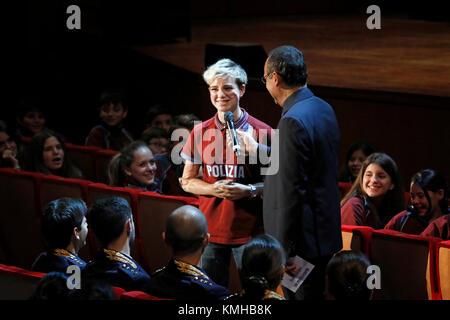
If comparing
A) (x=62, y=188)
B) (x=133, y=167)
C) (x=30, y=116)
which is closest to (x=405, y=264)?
(x=133, y=167)

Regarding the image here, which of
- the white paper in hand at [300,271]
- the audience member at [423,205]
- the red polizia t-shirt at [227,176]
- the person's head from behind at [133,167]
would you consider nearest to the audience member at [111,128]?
the person's head from behind at [133,167]

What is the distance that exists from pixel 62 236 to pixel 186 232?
1.54ft

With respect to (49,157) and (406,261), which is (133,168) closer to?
(49,157)

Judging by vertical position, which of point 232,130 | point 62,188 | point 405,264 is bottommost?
point 405,264

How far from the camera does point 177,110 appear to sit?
534 centimetres

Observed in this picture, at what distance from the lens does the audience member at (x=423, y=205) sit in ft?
9.33

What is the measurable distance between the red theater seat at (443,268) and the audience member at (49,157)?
2.02m

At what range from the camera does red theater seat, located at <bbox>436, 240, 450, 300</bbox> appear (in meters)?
2.29

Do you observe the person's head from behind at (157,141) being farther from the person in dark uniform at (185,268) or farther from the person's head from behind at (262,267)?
the person's head from behind at (262,267)

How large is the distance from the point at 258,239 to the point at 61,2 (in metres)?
4.68

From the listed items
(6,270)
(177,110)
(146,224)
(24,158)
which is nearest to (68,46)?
(177,110)

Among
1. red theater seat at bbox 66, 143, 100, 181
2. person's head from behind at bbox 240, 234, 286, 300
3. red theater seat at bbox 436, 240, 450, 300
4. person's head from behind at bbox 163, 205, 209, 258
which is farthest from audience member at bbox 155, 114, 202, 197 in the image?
person's head from behind at bbox 240, 234, 286, 300

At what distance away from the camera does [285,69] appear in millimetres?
2010

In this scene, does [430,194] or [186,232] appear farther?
[430,194]
